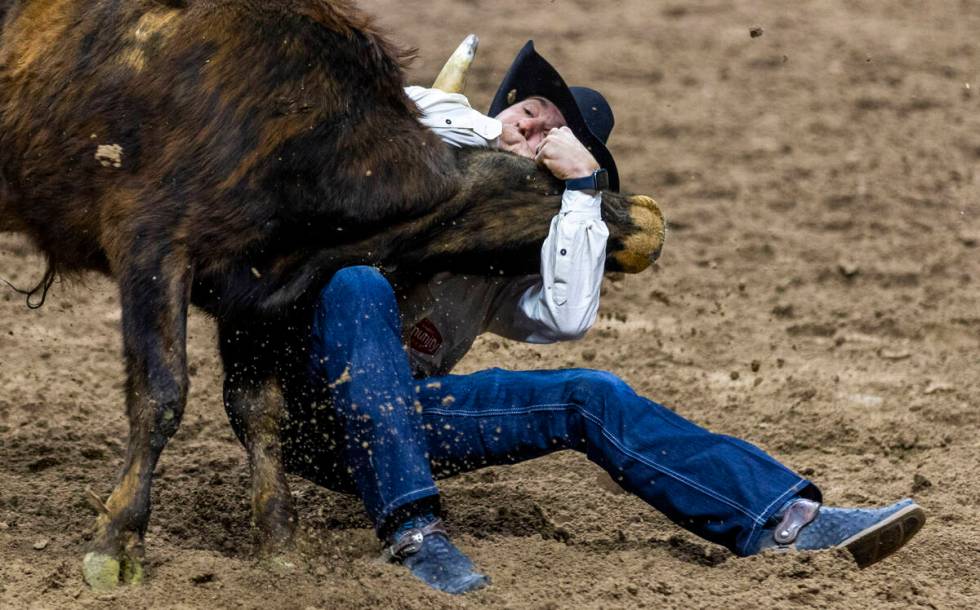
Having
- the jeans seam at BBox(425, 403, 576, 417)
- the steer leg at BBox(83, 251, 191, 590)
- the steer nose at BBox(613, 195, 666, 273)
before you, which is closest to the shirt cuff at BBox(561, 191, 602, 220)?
the steer nose at BBox(613, 195, 666, 273)

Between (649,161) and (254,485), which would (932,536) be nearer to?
(254,485)

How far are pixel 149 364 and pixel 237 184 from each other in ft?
1.55

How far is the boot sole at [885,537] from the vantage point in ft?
10.8

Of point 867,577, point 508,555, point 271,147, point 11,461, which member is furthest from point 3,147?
point 867,577

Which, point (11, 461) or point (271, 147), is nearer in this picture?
point (271, 147)

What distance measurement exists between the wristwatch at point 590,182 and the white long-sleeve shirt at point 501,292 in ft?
0.07

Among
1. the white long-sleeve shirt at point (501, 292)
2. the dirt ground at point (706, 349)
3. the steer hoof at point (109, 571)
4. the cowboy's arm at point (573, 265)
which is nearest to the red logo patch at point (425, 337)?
the white long-sleeve shirt at point (501, 292)

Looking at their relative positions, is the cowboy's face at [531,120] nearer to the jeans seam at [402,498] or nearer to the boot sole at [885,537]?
the jeans seam at [402,498]

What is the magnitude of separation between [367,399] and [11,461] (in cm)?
142

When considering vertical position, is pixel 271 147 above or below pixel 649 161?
above

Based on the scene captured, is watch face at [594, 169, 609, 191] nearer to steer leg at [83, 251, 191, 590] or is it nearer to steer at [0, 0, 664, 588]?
steer at [0, 0, 664, 588]

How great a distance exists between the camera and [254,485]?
3.54 meters

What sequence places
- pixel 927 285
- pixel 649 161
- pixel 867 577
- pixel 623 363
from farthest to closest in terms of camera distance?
pixel 649 161 → pixel 927 285 → pixel 623 363 → pixel 867 577

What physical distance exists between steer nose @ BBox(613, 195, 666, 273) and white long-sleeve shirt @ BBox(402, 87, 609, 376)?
99 millimetres
